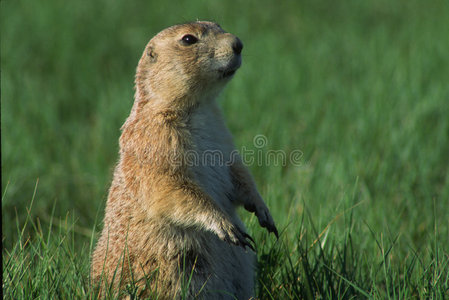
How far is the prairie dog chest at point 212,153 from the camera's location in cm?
371

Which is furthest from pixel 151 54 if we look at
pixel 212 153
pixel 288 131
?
pixel 288 131

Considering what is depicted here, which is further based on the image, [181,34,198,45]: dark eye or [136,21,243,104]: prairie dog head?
[181,34,198,45]: dark eye

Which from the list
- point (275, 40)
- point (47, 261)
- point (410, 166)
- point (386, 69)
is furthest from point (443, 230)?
point (275, 40)

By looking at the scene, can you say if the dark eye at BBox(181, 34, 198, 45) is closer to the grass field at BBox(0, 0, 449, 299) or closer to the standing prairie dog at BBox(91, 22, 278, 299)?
the standing prairie dog at BBox(91, 22, 278, 299)

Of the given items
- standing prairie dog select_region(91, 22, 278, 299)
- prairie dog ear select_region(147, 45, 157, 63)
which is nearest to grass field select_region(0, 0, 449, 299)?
standing prairie dog select_region(91, 22, 278, 299)

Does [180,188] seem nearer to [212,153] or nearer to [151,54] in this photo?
[212,153]

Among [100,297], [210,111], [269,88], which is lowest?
[100,297]

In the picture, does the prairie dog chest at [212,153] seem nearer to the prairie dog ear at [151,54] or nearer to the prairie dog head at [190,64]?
the prairie dog head at [190,64]

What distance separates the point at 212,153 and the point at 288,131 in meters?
2.60

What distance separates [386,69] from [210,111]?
416cm

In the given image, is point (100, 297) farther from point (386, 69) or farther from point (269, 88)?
point (386, 69)

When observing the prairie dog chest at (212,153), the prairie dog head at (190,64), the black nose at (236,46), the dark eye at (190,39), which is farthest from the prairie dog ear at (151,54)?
the black nose at (236,46)

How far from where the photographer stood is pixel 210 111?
3.93m

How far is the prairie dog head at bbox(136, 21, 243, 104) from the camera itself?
3.78m
